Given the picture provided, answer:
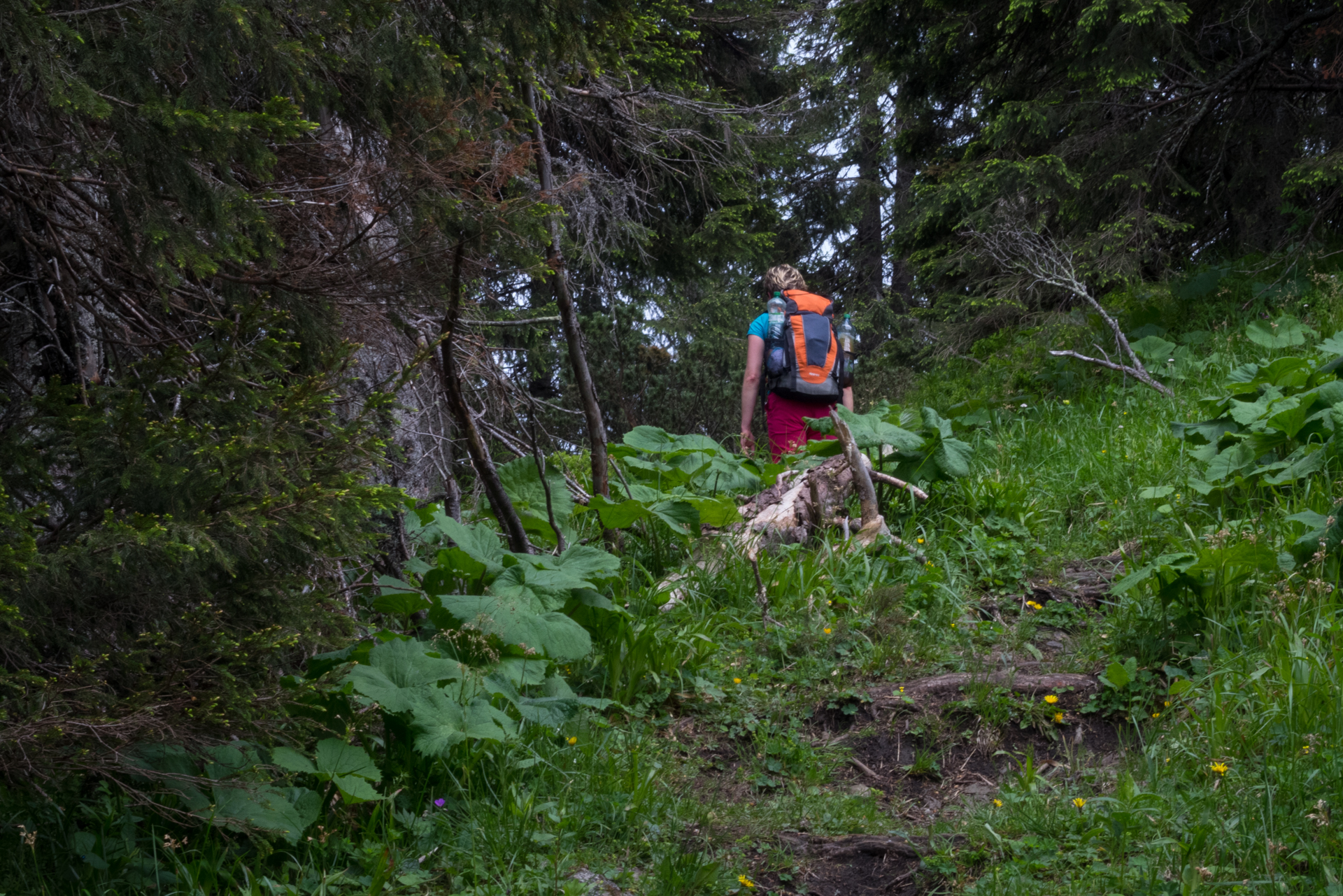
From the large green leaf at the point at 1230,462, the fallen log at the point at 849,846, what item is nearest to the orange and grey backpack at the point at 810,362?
the large green leaf at the point at 1230,462

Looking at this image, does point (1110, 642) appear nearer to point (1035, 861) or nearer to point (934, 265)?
point (1035, 861)

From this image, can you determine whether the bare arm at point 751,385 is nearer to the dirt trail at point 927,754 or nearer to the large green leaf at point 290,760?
the dirt trail at point 927,754

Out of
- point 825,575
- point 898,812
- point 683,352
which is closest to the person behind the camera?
point 898,812

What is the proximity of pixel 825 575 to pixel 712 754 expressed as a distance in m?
1.33

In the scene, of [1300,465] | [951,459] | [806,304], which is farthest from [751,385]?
[1300,465]

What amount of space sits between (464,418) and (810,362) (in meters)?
3.24

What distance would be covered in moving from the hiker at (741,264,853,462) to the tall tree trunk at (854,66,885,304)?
11.4 meters

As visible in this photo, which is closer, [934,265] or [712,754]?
[712,754]

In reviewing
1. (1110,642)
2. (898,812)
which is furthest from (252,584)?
(1110,642)

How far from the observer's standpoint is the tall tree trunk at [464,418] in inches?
115

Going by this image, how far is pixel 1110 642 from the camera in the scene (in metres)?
3.52

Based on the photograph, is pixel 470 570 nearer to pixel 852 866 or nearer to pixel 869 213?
pixel 852 866

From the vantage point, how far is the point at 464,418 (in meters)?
3.38

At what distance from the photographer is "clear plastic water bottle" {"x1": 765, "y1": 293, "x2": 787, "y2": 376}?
6.12 metres
